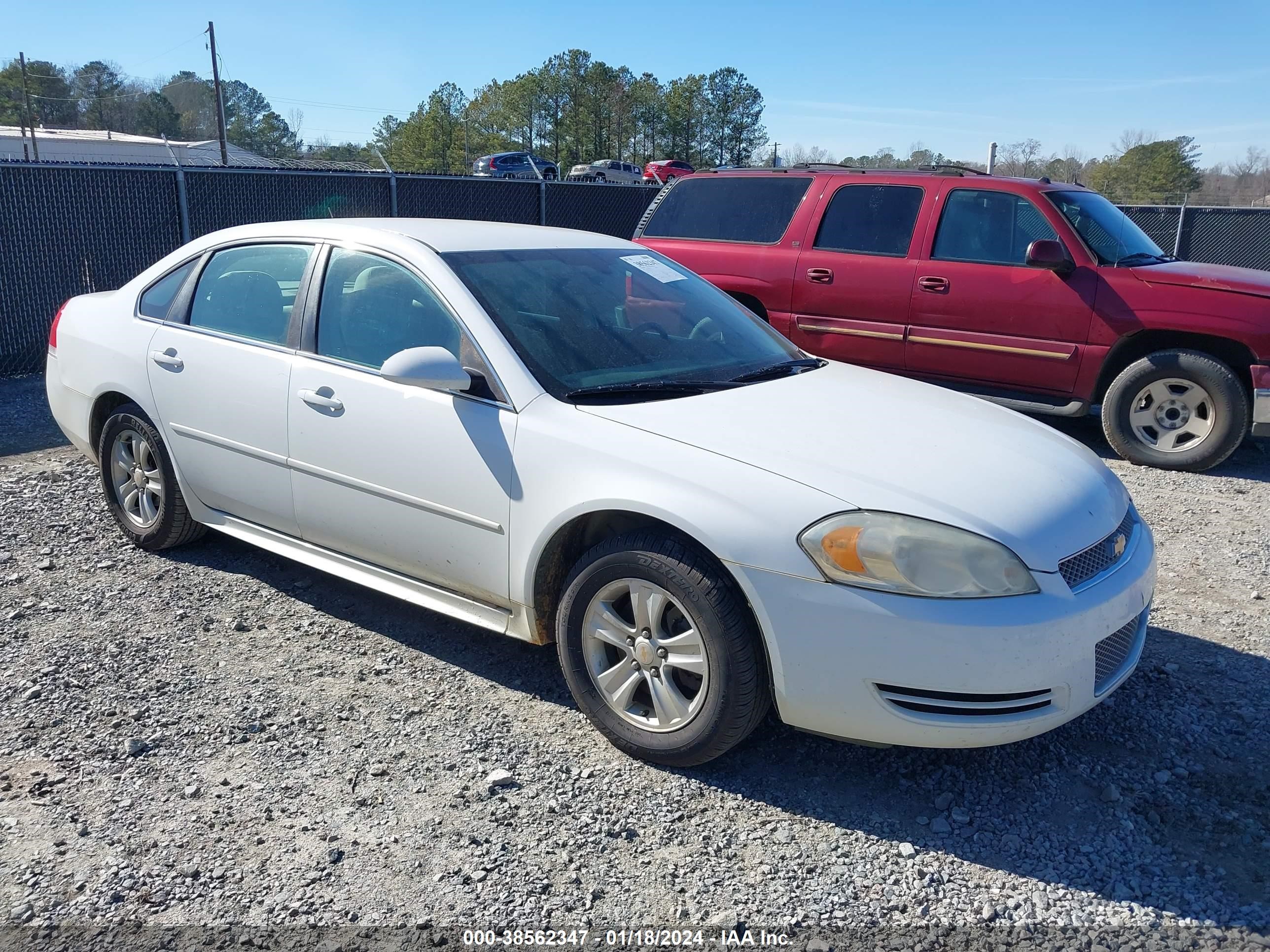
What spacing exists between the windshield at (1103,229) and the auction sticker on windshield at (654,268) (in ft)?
13.1

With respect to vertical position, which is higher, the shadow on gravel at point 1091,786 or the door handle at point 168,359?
the door handle at point 168,359

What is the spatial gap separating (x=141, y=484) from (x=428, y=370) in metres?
2.26

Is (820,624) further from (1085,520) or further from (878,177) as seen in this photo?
(878,177)

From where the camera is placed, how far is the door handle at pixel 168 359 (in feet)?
14.5

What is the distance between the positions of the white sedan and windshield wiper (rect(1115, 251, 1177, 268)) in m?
3.68

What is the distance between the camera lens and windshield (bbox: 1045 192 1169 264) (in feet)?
23.5

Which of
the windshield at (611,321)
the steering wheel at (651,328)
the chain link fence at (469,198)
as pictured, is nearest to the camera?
the windshield at (611,321)

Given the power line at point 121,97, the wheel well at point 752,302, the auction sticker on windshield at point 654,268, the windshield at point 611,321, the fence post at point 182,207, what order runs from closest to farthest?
the windshield at point 611,321, the auction sticker on windshield at point 654,268, the wheel well at point 752,302, the fence post at point 182,207, the power line at point 121,97

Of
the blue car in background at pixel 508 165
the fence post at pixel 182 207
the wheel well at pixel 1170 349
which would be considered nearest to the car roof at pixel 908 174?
the wheel well at pixel 1170 349

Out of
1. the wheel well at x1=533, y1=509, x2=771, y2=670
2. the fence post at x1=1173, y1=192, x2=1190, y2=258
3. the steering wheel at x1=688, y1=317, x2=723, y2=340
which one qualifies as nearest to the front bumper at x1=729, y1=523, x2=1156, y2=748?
the wheel well at x1=533, y1=509, x2=771, y2=670

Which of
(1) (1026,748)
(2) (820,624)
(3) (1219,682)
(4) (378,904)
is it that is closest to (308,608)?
(4) (378,904)

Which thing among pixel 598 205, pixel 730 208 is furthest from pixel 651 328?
pixel 598 205

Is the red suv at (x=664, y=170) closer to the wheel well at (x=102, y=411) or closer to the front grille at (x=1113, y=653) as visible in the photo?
the wheel well at (x=102, y=411)

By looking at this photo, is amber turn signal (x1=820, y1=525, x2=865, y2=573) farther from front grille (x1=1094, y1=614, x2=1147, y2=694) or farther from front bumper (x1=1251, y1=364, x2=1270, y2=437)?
front bumper (x1=1251, y1=364, x2=1270, y2=437)
